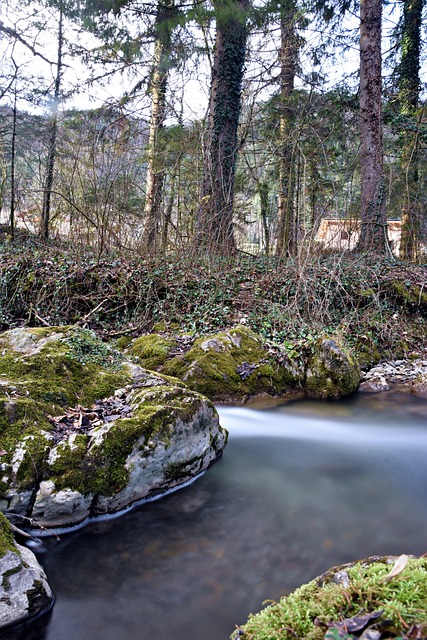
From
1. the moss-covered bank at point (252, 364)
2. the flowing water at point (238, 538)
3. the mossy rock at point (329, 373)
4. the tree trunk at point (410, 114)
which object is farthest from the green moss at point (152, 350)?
the tree trunk at point (410, 114)

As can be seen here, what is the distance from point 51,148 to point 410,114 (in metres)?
10.8

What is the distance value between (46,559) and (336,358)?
4.72 metres

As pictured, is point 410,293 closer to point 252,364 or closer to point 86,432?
point 252,364

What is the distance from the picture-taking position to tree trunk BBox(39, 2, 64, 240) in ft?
35.8

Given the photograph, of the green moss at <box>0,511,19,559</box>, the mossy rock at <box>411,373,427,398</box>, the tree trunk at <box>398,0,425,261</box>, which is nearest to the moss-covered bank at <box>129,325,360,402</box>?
the mossy rock at <box>411,373,427,398</box>

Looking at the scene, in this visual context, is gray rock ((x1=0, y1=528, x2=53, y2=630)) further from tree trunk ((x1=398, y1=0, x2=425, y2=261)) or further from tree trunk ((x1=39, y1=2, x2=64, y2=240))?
tree trunk ((x1=398, y1=0, x2=425, y2=261))

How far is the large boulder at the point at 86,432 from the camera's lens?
3055 mm

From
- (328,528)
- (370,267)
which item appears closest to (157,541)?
(328,528)

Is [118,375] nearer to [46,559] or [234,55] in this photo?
[46,559]

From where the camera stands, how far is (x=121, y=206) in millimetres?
9109

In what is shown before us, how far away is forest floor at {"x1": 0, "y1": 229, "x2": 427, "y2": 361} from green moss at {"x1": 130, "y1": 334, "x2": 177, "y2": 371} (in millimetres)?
665

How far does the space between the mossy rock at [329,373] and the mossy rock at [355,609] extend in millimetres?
4816

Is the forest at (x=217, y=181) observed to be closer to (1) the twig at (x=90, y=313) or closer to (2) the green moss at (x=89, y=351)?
(1) the twig at (x=90, y=313)

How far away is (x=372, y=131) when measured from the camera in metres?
10.1
